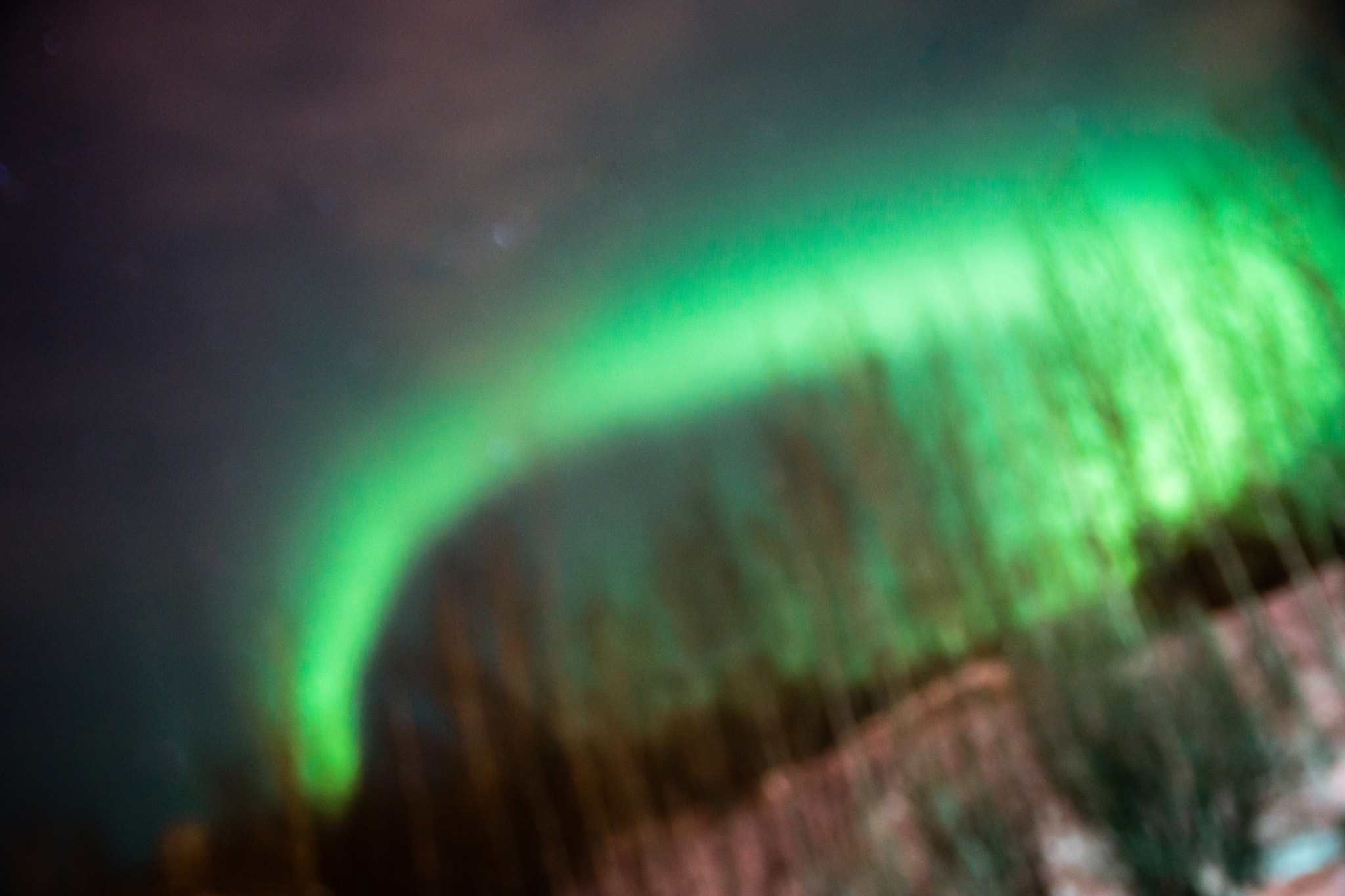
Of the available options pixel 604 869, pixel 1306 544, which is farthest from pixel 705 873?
pixel 1306 544

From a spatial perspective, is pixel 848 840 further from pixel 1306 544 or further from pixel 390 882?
pixel 390 882

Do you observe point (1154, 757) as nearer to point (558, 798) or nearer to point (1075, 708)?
point (1075, 708)

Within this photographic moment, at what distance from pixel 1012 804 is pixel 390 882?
55.0ft

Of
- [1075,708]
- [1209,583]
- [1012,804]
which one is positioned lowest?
[1012,804]

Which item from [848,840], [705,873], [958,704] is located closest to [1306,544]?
[958,704]

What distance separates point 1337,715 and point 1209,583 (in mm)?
3473

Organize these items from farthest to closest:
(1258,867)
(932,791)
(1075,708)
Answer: (932,791) → (1075,708) → (1258,867)

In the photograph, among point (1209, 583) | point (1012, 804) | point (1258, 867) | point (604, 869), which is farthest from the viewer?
point (604, 869)

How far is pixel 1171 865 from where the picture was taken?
7.72 m

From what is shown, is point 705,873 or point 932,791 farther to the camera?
point 705,873

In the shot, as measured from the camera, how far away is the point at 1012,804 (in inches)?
408

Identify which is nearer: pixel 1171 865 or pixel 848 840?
pixel 1171 865

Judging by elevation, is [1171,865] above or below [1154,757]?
below

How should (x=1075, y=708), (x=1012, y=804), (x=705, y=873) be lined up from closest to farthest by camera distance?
1. (x=1075, y=708)
2. (x=1012, y=804)
3. (x=705, y=873)
